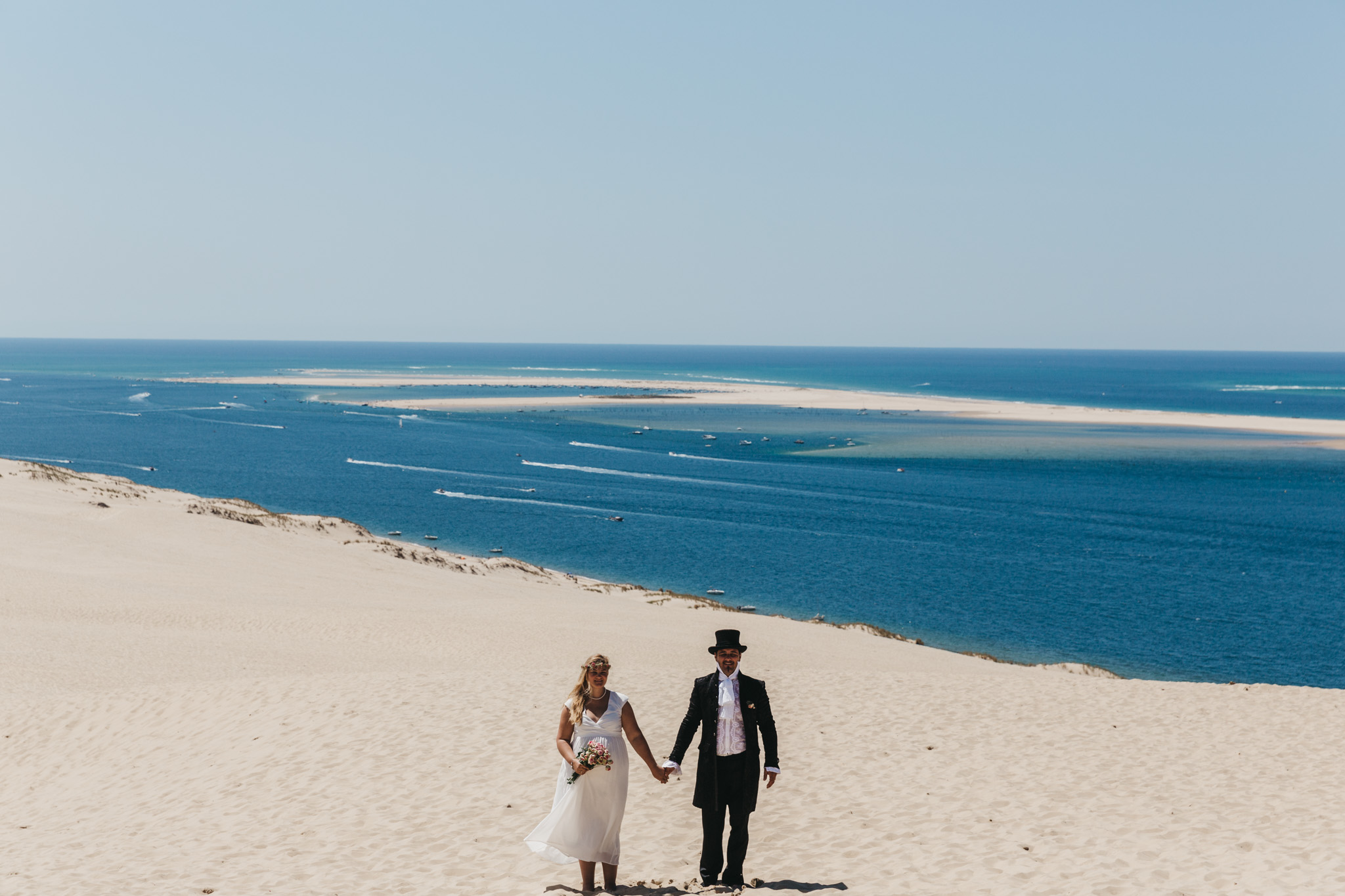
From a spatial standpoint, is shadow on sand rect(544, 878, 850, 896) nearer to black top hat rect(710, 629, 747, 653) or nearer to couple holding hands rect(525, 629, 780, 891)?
couple holding hands rect(525, 629, 780, 891)

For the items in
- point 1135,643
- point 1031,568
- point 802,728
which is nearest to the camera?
point 802,728

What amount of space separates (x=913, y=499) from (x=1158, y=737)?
46.9 metres

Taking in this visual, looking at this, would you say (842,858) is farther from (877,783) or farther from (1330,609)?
(1330,609)

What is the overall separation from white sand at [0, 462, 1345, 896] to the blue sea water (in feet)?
43.9

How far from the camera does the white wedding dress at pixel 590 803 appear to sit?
8.60 meters

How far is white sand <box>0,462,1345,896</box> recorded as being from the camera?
998cm

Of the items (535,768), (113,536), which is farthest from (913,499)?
(535,768)

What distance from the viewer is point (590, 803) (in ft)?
28.5

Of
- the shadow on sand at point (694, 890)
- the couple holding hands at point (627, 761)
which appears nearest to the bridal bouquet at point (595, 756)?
the couple holding hands at point (627, 761)

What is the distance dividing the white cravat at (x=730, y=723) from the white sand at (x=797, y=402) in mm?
105621

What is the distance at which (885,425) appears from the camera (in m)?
112

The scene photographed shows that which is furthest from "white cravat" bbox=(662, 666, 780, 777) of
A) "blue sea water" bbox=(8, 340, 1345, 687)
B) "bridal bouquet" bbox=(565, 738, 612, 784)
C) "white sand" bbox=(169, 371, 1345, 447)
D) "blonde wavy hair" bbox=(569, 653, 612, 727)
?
"white sand" bbox=(169, 371, 1345, 447)

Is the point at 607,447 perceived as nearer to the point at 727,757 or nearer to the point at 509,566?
the point at 509,566

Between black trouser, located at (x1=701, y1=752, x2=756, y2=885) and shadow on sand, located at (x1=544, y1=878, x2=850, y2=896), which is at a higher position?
black trouser, located at (x1=701, y1=752, x2=756, y2=885)
